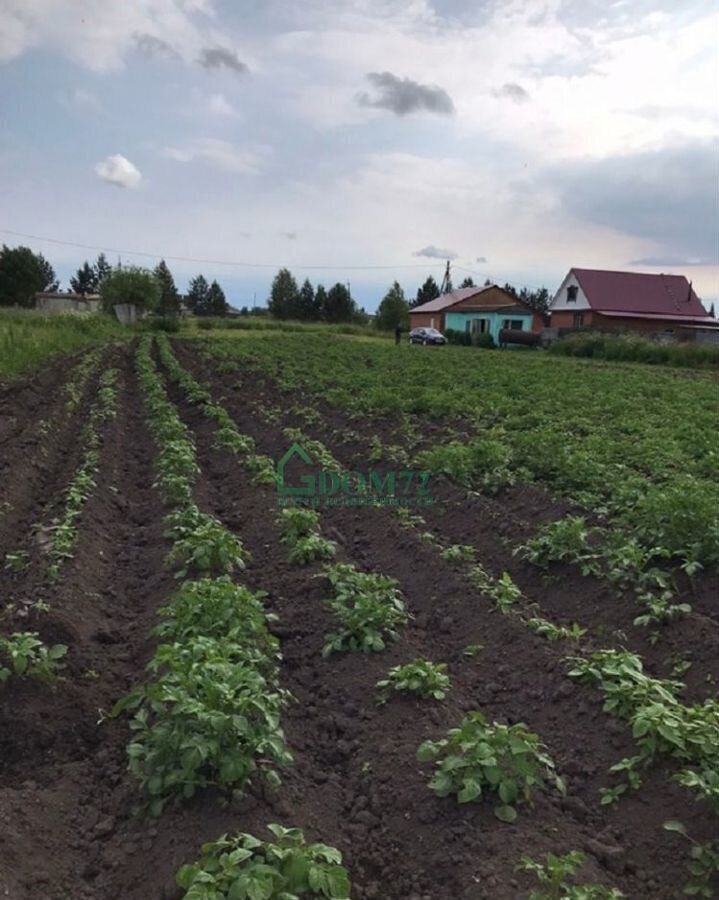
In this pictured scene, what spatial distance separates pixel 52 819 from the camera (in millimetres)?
3170

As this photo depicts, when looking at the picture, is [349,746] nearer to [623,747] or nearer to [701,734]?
[623,747]

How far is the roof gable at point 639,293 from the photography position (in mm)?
51750

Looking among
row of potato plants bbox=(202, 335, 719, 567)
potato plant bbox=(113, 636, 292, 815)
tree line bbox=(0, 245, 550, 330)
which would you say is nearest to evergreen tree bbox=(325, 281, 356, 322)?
tree line bbox=(0, 245, 550, 330)

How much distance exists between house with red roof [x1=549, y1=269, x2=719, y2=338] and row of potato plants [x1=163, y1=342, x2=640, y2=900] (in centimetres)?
4879

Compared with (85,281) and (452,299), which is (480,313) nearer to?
(452,299)

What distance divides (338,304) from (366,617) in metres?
73.1

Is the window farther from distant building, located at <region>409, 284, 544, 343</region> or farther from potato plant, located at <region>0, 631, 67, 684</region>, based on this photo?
potato plant, located at <region>0, 631, 67, 684</region>

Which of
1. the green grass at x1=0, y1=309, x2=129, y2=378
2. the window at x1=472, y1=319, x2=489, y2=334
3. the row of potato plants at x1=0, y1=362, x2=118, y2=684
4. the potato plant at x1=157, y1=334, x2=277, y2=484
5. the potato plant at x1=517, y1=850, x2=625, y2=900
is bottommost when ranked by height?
the potato plant at x1=517, y1=850, x2=625, y2=900

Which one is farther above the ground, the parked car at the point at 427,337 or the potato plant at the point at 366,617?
the parked car at the point at 427,337

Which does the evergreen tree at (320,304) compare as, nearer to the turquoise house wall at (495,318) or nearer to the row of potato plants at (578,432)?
A: the turquoise house wall at (495,318)

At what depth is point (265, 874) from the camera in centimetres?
243

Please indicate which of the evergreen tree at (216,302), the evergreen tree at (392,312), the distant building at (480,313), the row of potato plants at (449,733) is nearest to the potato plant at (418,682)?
the row of potato plants at (449,733)

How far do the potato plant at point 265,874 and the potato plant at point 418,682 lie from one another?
1.30 meters

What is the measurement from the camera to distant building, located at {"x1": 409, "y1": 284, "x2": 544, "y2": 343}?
189ft
